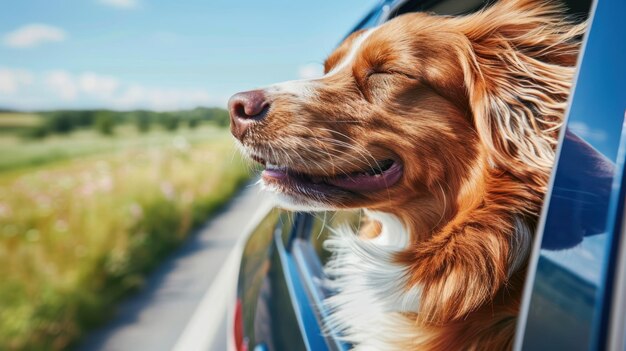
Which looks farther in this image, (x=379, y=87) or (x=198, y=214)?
(x=198, y=214)

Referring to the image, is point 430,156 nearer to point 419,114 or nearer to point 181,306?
point 419,114

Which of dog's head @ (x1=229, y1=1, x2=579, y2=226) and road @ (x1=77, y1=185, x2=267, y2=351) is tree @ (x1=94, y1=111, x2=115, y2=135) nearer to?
road @ (x1=77, y1=185, x2=267, y2=351)

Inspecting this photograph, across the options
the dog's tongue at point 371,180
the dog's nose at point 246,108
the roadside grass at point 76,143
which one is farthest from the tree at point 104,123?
the dog's tongue at point 371,180

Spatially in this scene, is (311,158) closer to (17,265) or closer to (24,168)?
(17,265)

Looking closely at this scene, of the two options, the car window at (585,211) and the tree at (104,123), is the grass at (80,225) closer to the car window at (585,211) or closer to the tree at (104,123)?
the tree at (104,123)

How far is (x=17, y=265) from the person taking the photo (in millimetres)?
4117

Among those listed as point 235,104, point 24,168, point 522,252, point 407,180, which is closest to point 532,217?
point 522,252

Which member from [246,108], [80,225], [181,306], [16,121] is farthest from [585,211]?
[16,121]

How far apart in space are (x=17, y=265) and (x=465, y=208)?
399 cm

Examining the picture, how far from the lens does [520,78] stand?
1400 millimetres

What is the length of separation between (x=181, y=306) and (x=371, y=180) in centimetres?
376

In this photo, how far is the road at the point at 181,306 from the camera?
10.6ft

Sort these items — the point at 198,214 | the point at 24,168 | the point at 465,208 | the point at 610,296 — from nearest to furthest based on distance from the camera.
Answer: the point at 610,296
the point at 465,208
the point at 24,168
the point at 198,214

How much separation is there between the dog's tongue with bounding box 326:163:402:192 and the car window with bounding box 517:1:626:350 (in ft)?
2.05
